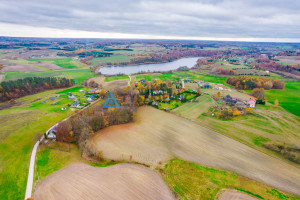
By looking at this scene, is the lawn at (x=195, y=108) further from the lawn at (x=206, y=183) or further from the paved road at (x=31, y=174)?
the paved road at (x=31, y=174)

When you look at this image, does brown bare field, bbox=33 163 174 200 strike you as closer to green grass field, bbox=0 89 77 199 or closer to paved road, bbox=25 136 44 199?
paved road, bbox=25 136 44 199

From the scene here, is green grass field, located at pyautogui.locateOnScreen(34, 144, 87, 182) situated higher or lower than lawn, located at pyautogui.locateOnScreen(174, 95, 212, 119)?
lower

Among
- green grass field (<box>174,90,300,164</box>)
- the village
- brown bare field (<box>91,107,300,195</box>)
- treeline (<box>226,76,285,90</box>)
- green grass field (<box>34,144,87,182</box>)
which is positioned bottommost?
green grass field (<box>34,144,87,182</box>)

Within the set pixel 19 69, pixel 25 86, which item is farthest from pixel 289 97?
pixel 19 69

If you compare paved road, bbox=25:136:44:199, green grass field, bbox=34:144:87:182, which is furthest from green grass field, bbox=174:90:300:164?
paved road, bbox=25:136:44:199

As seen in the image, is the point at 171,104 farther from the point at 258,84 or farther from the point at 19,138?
the point at 258,84

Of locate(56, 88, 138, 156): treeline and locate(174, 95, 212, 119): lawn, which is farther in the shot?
locate(174, 95, 212, 119): lawn

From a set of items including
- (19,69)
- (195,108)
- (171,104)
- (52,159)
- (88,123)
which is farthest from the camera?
(19,69)

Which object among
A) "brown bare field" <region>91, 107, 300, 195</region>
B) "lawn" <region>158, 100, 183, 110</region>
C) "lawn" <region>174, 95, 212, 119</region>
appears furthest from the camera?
"lawn" <region>158, 100, 183, 110</region>
